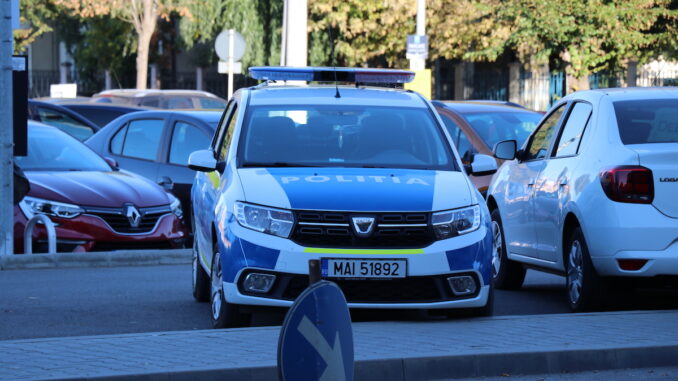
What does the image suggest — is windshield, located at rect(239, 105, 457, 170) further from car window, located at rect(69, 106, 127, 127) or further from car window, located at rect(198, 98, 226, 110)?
car window, located at rect(198, 98, 226, 110)

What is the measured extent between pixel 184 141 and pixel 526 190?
5.85 metres

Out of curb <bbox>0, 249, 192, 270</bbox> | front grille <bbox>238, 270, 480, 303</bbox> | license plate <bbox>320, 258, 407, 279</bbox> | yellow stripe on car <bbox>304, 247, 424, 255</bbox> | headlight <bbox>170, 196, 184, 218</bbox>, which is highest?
yellow stripe on car <bbox>304, 247, 424, 255</bbox>

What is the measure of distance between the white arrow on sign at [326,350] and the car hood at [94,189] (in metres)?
8.14

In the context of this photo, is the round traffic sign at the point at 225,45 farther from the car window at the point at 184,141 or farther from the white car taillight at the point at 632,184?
the white car taillight at the point at 632,184

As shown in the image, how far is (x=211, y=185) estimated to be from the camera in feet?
31.2

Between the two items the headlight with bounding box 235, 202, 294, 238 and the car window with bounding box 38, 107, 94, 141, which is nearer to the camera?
the headlight with bounding box 235, 202, 294, 238

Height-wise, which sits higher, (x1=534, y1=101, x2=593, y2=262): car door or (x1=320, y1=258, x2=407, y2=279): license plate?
(x1=534, y1=101, x2=593, y2=262): car door

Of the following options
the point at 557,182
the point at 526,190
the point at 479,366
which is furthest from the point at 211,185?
the point at 479,366

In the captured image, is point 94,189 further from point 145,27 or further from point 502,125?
point 145,27

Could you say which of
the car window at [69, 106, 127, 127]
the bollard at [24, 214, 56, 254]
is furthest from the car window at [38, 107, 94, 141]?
the bollard at [24, 214, 56, 254]

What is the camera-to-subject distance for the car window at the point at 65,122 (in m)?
20.2

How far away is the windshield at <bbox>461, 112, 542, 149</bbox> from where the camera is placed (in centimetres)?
1556

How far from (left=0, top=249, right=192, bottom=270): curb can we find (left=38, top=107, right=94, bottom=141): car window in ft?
23.9

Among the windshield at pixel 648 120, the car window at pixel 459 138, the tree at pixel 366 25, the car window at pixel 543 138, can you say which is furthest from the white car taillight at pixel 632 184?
the tree at pixel 366 25
